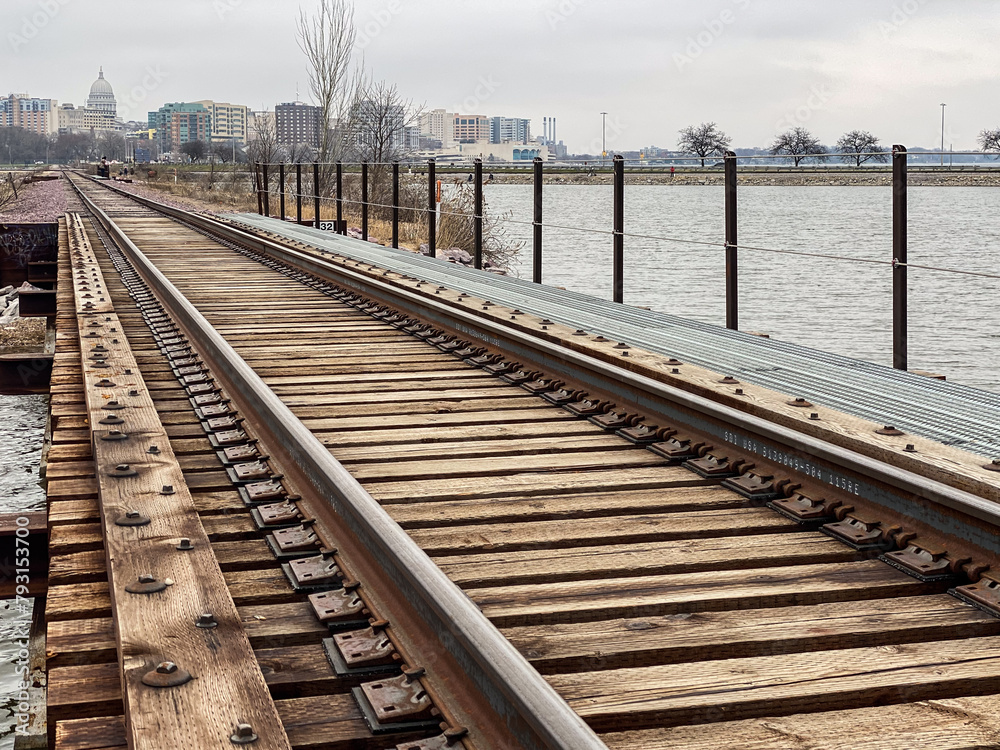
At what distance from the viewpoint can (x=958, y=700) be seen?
268cm

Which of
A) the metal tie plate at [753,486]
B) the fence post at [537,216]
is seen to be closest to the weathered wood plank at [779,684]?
the metal tie plate at [753,486]

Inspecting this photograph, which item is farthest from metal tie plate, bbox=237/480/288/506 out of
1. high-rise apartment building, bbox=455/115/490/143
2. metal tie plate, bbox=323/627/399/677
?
high-rise apartment building, bbox=455/115/490/143

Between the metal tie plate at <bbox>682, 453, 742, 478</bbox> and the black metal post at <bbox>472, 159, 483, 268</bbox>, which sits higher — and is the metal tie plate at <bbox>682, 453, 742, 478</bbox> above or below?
below

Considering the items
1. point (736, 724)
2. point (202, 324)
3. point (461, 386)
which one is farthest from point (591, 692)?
point (202, 324)

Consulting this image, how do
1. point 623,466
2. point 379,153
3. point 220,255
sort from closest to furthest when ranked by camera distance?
point 623,466
point 220,255
point 379,153

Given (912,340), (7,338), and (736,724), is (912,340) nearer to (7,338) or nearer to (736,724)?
(7,338)

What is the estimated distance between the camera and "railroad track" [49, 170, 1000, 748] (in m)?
2.60

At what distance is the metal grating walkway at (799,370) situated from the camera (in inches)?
202

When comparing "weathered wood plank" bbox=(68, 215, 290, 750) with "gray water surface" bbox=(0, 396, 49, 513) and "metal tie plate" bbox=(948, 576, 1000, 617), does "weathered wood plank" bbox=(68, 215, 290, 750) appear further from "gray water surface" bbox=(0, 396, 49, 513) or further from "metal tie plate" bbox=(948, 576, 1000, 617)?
"gray water surface" bbox=(0, 396, 49, 513)

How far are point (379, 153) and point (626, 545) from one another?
34.9 meters

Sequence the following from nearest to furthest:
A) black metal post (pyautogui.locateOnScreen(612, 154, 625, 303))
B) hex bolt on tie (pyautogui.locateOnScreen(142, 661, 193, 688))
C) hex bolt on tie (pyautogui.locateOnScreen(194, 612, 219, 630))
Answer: hex bolt on tie (pyautogui.locateOnScreen(142, 661, 193, 688)) < hex bolt on tie (pyautogui.locateOnScreen(194, 612, 219, 630)) < black metal post (pyautogui.locateOnScreen(612, 154, 625, 303))

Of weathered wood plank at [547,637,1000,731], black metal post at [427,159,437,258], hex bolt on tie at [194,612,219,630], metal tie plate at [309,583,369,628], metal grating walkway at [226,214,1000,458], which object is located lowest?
weathered wood plank at [547,637,1000,731]

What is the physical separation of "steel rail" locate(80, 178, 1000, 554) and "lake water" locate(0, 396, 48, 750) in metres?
3.34

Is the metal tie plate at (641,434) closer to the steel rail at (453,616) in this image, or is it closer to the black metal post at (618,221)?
the steel rail at (453,616)
